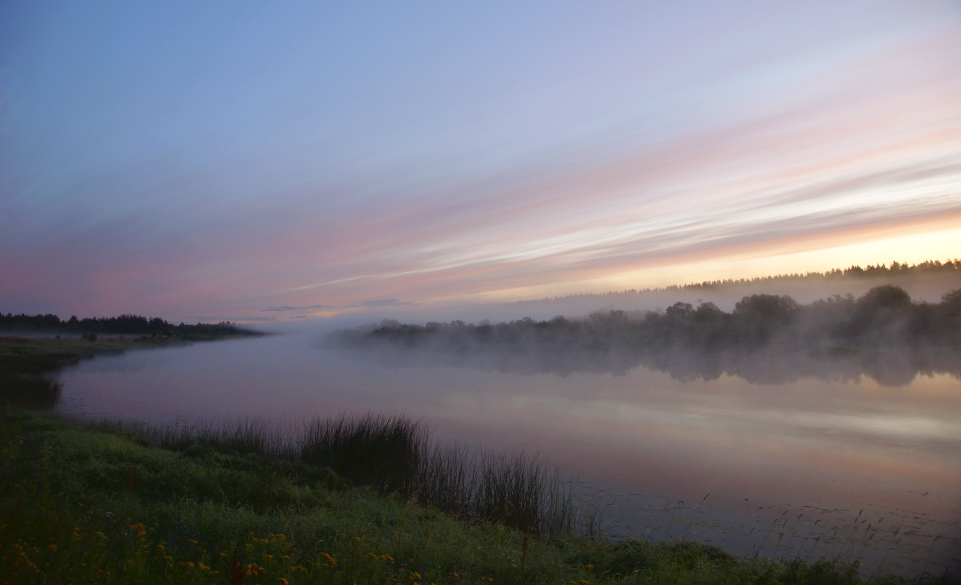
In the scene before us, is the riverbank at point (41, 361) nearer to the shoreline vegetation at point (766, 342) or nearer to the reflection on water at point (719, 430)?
the reflection on water at point (719, 430)

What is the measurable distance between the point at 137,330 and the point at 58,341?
37831mm

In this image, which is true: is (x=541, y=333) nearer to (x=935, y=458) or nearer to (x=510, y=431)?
(x=510, y=431)

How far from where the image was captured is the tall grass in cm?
865

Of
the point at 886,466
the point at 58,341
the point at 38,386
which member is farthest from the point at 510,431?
the point at 58,341

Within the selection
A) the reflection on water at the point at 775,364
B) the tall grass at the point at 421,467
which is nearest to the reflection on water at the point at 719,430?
the reflection on water at the point at 775,364

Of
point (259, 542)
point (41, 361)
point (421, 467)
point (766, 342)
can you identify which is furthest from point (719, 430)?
point (41, 361)

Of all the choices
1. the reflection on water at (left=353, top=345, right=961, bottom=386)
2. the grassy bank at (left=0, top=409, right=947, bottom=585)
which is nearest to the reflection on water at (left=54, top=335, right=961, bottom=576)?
the reflection on water at (left=353, top=345, right=961, bottom=386)

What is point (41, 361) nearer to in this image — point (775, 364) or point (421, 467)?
point (421, 467)

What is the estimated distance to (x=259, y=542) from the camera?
4844mm

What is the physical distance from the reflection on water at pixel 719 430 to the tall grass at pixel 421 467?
94 centimetres

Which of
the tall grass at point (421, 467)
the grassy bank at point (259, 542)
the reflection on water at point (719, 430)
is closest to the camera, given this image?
the grassy bank at point (259, 542)

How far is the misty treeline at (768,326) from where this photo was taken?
38312mm

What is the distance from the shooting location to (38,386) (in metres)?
23.6

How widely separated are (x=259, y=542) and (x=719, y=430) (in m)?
15.3
